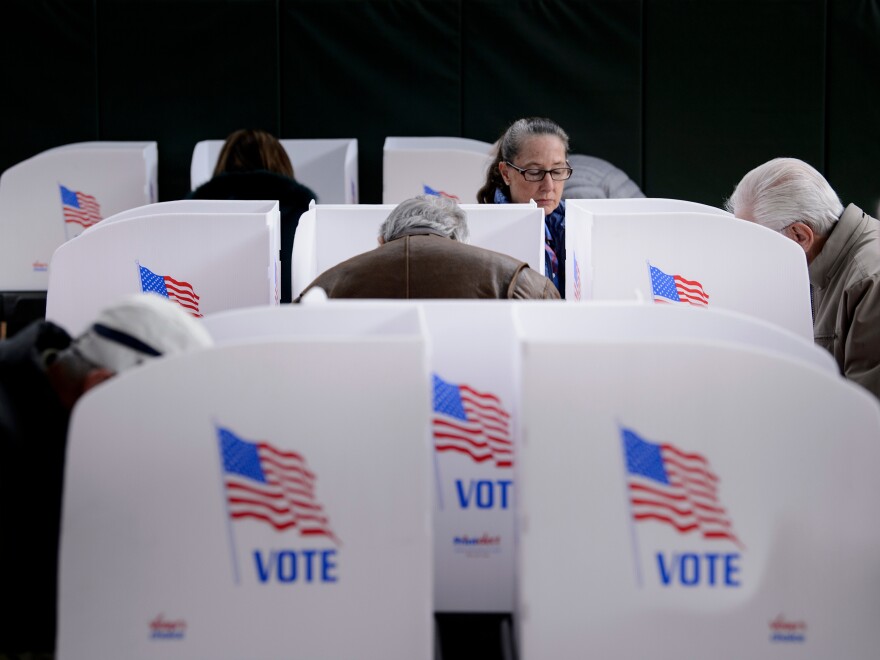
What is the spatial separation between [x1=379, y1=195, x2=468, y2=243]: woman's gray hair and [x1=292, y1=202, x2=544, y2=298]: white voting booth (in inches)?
14.6

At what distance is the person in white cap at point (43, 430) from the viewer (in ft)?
4.85

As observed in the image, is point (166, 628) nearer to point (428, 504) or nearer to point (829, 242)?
point (428, 504)

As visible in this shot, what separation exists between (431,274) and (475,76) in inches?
154

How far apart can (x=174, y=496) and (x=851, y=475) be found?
2.51ft

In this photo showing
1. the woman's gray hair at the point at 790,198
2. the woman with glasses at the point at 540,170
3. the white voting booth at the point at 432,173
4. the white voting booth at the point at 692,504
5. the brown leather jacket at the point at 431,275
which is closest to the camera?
the white voting booth at the point at 692,504

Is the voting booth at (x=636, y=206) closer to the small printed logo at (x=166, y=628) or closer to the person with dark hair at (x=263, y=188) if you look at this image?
the person with dark hair at (x=263, y=188)

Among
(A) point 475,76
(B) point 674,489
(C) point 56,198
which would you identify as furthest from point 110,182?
(B) point 674,489

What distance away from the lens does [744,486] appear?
55.4 inches

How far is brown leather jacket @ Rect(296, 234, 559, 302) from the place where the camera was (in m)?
2.32

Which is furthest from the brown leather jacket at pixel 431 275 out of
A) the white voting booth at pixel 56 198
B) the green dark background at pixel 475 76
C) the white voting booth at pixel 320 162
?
the green dark background at pixel 475 76

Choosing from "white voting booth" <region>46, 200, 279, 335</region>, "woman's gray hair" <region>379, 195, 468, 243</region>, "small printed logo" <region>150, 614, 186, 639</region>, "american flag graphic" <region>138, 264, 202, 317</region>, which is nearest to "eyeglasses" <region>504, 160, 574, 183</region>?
"woman's gray hair" <region>379, 195, 468, 243</region>

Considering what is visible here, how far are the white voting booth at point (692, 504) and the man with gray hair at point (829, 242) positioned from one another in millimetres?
1246

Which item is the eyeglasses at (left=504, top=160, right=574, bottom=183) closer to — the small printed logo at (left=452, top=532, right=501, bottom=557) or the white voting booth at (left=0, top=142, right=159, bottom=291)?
the small printed logo at (left=452, top=532, right=501, bottom=557)

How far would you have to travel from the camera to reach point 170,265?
8.92 feet
